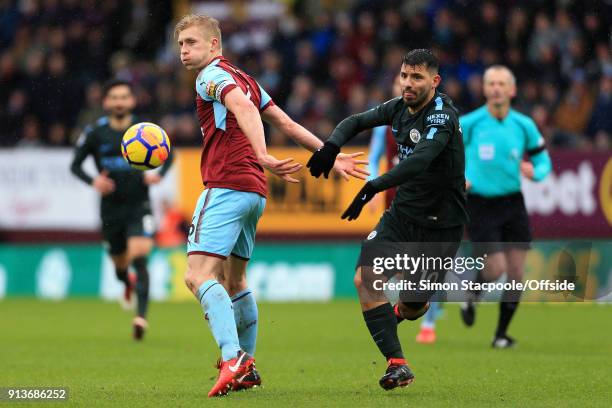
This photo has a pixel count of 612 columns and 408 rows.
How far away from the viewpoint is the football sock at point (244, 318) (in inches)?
313

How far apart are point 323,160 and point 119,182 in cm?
562

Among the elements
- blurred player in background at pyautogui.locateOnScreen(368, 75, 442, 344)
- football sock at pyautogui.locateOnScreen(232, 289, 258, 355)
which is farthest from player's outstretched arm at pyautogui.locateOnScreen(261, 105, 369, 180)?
→ blurred player in background at pyautogui.locateOnScreen(368, 75, 442, 344)

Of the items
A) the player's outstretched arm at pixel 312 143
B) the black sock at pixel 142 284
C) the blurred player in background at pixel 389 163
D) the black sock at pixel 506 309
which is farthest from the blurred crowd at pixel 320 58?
the player's outstretched arm at pixel 312 143

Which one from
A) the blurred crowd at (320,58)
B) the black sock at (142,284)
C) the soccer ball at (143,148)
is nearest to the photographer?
the soccer ball at (143,148)

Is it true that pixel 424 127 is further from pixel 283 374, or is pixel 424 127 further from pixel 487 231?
pixel 487 231

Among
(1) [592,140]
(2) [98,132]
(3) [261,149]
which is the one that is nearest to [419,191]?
(3) [261,149]

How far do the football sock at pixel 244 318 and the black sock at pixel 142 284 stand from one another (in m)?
3.98

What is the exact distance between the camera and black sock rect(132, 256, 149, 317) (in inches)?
466

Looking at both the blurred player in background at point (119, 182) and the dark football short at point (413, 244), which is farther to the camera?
the blurred player in background at point (119, 182)

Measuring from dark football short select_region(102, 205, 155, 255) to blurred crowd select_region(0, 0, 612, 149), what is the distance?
6317mm

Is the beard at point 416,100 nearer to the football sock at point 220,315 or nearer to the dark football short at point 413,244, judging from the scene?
the dark football short at point 413,244

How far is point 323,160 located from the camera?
723cm

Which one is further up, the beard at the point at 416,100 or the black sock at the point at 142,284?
the beard at the point at 416,100

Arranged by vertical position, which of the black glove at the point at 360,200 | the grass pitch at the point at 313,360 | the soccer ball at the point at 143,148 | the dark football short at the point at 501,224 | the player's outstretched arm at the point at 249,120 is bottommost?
the grass pitch at the point at 313,360
